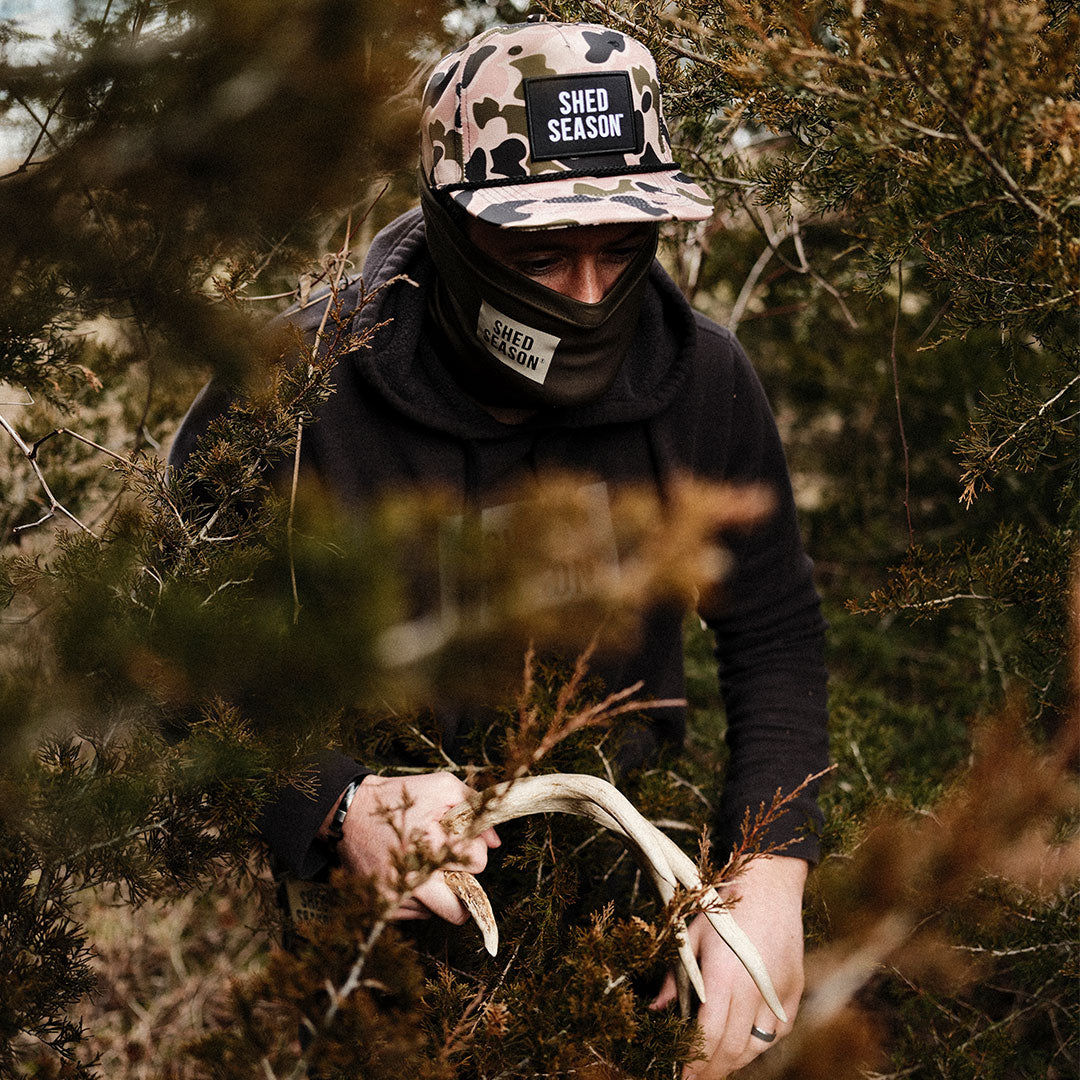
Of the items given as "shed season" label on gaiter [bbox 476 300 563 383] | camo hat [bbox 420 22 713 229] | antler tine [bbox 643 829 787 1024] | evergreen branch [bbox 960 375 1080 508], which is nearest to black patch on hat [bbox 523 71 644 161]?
camo hat [bbox 420 22 713 229]

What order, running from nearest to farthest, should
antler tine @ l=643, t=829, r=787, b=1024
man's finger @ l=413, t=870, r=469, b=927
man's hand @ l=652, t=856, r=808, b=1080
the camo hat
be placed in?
antler tine @ l=643, t=829, r=787, b=1024, man's finger @ l=413, t=870, r=469, b=927, man's hand @ l=652, t=856, r=808, b=1080, the camo hat

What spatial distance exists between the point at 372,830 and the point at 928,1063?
127 cm

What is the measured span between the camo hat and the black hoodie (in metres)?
0.35

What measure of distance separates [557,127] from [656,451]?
84 centimetres

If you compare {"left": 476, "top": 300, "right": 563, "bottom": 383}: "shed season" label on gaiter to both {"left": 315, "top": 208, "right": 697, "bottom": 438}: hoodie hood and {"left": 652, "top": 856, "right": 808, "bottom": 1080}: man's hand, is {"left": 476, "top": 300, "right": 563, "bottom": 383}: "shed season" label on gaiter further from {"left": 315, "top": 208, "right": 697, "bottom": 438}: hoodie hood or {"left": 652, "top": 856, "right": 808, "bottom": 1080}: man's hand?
{"left": 652, "top": 856, "right": 808, "bottom": 1080}: man's hand

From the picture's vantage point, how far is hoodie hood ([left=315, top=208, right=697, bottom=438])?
222cm

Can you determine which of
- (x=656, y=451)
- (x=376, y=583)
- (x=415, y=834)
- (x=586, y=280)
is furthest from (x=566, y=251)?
(x=415, y=834)

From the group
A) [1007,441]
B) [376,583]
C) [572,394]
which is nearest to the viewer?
[376,583]

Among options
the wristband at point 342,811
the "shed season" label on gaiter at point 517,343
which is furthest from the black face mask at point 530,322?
the wristband at point 342,811

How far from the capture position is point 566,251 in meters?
1.93

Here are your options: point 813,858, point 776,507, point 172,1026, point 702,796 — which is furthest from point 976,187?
point 172,1026

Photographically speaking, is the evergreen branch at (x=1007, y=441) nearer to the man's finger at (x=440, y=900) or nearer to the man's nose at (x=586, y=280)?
the man's nose at (x=586, y=280)

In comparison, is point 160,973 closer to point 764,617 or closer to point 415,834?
point 415,834

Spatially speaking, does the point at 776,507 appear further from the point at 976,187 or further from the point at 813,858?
the point at 976,187
